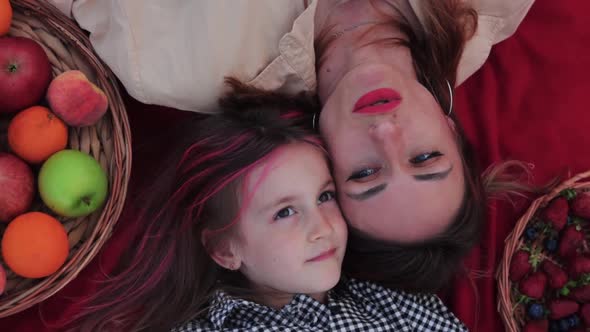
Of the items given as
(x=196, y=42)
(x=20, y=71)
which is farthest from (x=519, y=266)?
(x=20, y=71)

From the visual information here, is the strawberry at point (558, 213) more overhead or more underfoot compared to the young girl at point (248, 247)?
more underfoot

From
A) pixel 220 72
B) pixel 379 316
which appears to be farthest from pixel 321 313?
pixel 220 72

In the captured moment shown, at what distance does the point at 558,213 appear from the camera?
1.47 meters

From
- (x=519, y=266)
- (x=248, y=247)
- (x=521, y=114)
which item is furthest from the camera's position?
(x=521, y=114)

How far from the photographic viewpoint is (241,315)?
1.30 meters

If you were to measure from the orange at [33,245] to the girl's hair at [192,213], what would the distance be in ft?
0.53

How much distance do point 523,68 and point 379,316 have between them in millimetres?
740

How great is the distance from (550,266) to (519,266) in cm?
7

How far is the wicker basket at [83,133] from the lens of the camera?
1.29 metres

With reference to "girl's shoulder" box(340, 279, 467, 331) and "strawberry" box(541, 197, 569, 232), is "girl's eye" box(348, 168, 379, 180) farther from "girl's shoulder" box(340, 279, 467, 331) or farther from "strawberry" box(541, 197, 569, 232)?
"strawberry" box(541, 197, 569, 232)

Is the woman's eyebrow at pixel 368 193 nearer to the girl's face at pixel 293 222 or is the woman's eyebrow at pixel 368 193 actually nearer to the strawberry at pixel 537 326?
the girl's face at pixel 293 222

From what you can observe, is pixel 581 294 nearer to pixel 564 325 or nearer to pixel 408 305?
pixel 564 325

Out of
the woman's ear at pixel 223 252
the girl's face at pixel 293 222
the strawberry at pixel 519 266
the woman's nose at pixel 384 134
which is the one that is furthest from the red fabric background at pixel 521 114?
the woman's nose at pixel 384 134

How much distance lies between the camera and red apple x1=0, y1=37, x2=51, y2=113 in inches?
47.4
